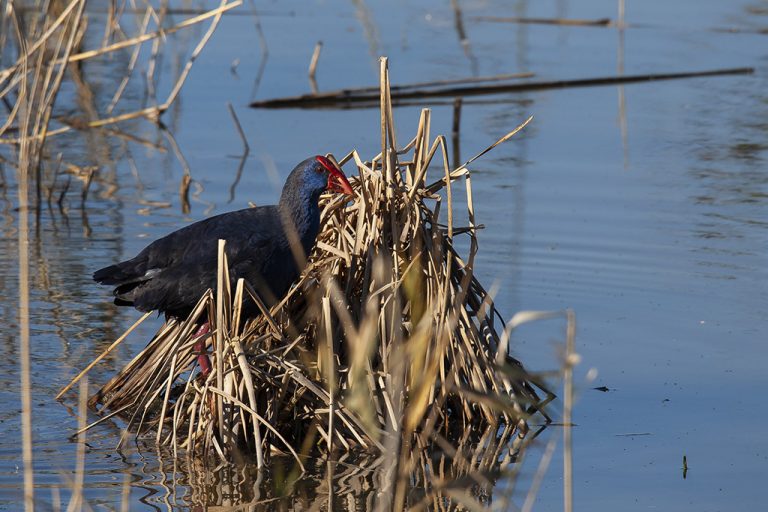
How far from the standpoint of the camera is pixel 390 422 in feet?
15.5

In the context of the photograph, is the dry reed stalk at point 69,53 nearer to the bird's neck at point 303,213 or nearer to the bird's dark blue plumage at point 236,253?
the bird's dark blue plumage at point 236,253

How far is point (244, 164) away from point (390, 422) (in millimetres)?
4438

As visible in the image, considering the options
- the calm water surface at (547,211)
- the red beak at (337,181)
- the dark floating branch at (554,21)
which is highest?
the dark floating branch at (554,21)

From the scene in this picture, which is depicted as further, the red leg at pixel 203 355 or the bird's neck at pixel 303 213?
the bird's neck at pixel 303 213

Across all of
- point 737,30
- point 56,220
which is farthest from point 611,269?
point 737,30

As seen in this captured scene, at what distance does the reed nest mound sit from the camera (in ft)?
15.6

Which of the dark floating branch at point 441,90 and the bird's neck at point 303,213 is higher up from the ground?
the bird's neck at point 303,213

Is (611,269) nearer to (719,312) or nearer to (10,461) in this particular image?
(719,312)

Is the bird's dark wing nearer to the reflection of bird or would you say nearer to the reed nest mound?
the reflection of bird

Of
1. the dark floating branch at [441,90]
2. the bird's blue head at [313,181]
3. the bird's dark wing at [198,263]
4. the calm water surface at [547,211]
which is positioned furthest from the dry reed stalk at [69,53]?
the bird's blue head at [313,181]

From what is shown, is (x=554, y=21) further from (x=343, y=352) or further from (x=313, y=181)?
(x=343, y=352)

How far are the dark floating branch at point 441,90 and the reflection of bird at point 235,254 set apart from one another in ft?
16.4

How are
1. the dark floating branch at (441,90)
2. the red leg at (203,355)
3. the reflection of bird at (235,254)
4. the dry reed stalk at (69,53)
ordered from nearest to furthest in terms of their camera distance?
1. the red leg at (203,355)
2. the reflection of bird at (235,254)
3. the dry reed stalk at (69,53)
4. the dark floating branch at (441,90)

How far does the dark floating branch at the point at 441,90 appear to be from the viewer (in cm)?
1020
